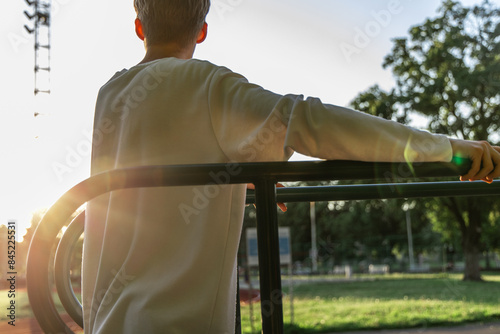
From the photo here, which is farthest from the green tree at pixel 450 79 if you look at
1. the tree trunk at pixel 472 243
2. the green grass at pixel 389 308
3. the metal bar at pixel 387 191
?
the metal bar at pixel 387 191

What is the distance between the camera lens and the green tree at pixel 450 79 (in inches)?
816

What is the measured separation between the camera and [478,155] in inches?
37.3

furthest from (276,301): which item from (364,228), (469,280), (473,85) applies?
(364,228)

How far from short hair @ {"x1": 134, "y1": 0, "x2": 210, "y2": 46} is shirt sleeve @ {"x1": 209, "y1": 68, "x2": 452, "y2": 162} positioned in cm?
18

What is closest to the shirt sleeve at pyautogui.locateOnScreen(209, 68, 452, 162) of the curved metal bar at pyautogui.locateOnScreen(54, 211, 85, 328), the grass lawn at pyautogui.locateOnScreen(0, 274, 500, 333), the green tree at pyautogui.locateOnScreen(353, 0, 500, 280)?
the curved metal bar at pyautogui.locateOnScreen(54, 211, 85, 328)

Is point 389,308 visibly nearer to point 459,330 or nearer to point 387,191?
point 459,330

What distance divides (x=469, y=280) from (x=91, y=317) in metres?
24.5

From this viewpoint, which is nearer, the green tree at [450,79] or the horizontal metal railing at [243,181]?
the horizontal metal railing at [243,181]

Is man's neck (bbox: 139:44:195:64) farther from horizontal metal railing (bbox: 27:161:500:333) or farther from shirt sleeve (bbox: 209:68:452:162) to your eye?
horizontal metal railing (bbox: 27:161:500:333)

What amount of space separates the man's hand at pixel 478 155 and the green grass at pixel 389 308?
870 cm

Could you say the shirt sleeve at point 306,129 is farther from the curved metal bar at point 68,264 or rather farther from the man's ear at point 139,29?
the curved metal bar at point 68,264

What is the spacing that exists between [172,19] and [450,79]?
22324 mm

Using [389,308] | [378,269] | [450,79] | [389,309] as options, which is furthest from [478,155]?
[378,269]

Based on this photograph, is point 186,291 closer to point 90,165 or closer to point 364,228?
point 90,165
